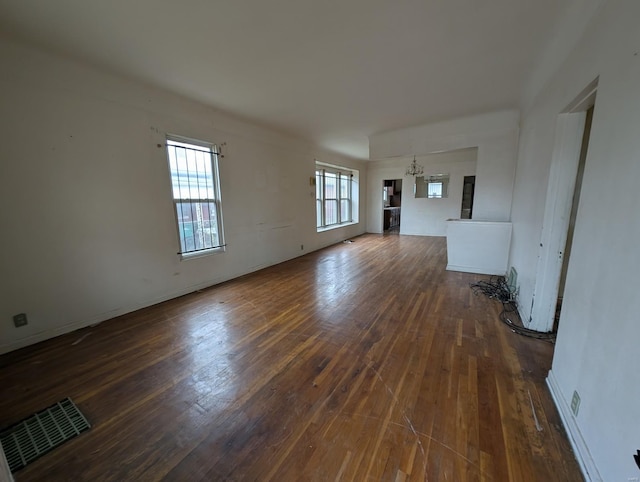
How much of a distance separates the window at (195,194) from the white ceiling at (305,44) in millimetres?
743

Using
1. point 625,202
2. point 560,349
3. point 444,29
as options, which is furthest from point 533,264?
point 444,29

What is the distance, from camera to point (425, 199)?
28.1ft

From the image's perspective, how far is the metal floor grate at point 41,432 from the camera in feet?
4.54

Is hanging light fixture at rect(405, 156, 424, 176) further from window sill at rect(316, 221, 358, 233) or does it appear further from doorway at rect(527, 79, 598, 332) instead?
doorway at rect(527, 79, 598, 332)

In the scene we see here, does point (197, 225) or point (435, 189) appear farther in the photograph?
point (435, 189)

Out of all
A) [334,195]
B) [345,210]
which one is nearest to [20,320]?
[334,195]

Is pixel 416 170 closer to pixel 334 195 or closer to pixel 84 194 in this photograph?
pixel 334 195

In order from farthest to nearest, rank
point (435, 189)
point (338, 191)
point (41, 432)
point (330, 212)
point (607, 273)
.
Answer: point (435, 189) < point (338, 191) < point (330, 212) < point (41, 432) < point (607, 273)

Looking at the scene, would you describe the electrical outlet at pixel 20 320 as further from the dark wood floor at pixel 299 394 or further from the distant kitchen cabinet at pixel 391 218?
the distant kitchen cabinet at pixel 391 218

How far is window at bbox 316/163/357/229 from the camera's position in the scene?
712 centimetres

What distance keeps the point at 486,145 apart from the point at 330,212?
4.33 metres

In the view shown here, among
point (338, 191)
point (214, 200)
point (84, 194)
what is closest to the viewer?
point (84, 194)

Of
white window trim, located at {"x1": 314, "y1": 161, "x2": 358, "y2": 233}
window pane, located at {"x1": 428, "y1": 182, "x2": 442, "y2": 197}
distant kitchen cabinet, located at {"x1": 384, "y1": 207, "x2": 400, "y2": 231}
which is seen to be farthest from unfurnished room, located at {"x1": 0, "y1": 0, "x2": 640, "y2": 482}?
distant kitchen cabinet, located at {"x1": 384, "y1": 207, "x2": 400, "y2": 231}

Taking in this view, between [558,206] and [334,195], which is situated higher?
[334,195]
